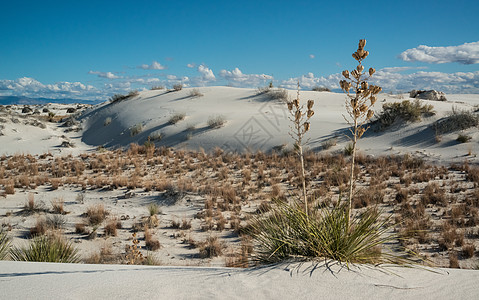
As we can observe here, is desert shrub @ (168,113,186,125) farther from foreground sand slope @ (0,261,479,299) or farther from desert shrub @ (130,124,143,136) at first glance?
foreground sand slope @ (0,261,479,299)

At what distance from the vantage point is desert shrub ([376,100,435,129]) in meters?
13.8

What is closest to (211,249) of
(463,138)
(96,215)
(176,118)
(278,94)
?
(96,215)

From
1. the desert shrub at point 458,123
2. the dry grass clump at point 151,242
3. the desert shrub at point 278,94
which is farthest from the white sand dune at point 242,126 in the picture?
the dry grass clump at point 151,242

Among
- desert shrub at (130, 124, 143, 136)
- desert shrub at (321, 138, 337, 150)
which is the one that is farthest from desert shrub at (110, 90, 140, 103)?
desert shrub at (321, 138, 337, 150)

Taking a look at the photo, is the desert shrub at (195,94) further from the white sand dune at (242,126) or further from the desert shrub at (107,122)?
the desert shrub at (107,122)

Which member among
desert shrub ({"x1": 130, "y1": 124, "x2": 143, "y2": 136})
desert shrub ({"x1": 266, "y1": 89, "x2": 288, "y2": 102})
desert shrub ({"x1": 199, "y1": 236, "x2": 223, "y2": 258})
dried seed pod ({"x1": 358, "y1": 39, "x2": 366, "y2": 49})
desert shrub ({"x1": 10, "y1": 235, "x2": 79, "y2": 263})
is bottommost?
desert shrub ({"x1": 199, "y1": 236, "x2": 223, "y2": 258})

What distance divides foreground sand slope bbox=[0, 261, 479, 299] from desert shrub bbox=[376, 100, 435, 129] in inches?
512

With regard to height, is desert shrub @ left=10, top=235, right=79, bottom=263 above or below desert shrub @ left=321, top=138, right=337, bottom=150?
below

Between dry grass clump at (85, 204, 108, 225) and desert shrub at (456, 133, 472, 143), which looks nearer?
dry grass clump at (85, 204, 108, 225)

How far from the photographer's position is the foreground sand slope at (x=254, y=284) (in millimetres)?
2107

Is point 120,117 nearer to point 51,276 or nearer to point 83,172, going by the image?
point 83,172

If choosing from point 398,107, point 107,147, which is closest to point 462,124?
point 398,107

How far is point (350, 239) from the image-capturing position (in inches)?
105

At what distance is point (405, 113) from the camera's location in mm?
14000
